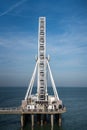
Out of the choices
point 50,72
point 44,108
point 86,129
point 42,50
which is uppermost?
point 42,50

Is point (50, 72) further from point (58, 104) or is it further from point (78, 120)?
point (78, 120)

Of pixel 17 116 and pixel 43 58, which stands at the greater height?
pixel 43 58

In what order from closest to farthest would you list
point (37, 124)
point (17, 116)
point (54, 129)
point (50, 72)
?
point (54, 129), point (37, 124), point (50, 72), point (17, 116)

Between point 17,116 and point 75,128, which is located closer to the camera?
point 75,128

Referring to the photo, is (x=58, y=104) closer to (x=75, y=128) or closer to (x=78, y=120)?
(x=75, y=128)

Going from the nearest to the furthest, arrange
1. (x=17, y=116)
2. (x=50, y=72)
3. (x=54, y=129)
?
1. (x=54, y=129)
2. (x=50, y=72)
3. (x=17, y=116)

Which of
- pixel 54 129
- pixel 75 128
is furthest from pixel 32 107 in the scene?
pixel 75 128

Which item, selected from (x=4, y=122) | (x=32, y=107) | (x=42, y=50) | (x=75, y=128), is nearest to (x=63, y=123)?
(x=75, y=128)

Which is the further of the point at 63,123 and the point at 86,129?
the point at 63,123

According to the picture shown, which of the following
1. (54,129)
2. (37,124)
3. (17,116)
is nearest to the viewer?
(54,129)
